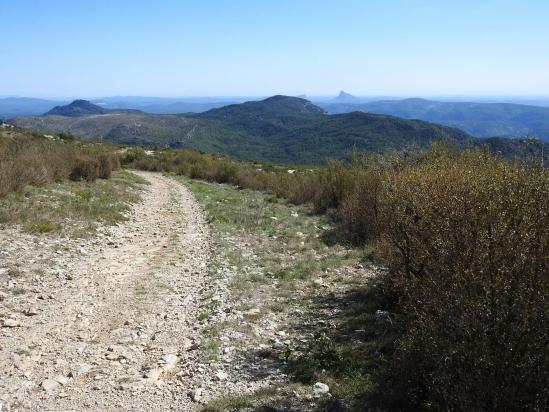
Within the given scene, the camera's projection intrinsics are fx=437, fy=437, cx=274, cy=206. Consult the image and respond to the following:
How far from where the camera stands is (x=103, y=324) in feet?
22.4

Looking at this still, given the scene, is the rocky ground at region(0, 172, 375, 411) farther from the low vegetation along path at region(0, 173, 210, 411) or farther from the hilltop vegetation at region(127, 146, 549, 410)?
the hilltop vegetation at region(127, 146, 549, 410)

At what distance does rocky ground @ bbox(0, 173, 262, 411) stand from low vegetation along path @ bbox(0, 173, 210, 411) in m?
0.01

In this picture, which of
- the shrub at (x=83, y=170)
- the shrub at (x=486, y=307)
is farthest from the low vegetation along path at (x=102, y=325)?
the shrub at (x=83, y=170)

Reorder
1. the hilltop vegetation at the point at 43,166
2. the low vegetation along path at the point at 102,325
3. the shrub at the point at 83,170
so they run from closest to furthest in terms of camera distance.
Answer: the low vegetation along path at the point at 102,325, the hilltop vegetation at the point at 43,166, the shrub at the point at 83,170

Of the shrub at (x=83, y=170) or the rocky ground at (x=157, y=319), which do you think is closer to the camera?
the rocky ground at (x=157, y=319)

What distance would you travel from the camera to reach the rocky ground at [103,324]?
16.7ft

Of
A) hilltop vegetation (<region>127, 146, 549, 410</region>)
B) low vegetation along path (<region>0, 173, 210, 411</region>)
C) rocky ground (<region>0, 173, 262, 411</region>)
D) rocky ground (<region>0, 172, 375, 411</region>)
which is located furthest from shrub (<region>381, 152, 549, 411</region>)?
low vegetation along path (<region>0, 173, 210, 411</region>)

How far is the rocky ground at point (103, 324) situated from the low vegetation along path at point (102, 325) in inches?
0.6

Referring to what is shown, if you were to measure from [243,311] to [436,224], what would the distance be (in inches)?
150

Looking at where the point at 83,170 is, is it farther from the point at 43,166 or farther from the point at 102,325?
the point at 102,325

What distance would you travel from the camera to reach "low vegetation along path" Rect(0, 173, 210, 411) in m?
5.07

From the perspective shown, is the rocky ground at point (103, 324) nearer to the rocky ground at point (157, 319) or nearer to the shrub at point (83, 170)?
the rocky ground at point (157, 319)

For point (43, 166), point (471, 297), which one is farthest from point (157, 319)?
point (43, 166)

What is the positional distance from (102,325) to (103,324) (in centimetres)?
4
